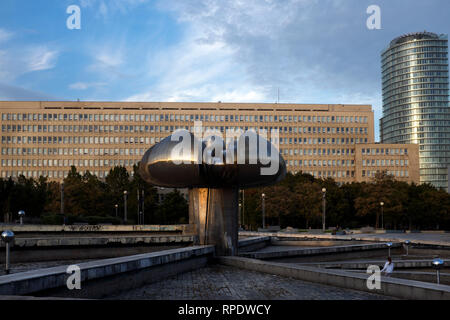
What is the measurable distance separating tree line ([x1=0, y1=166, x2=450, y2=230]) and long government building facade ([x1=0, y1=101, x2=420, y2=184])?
103 feet

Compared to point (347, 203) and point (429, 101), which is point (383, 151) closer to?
point (347, 203)

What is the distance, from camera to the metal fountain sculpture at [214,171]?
52.5 ft

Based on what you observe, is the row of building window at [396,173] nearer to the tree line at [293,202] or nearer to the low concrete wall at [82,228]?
the tree line at [293,202]

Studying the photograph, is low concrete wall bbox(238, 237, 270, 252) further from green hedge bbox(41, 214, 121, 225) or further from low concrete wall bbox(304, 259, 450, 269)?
green hedge bbox(41, 214, 121, 225)

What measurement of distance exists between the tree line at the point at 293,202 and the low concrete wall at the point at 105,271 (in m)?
44.6

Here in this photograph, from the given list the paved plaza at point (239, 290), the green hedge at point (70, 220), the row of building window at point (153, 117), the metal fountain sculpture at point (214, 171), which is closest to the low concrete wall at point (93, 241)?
the metal fountain sculpture at point (214, 171)

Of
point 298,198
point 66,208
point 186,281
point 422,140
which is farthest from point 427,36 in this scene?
point 186,281

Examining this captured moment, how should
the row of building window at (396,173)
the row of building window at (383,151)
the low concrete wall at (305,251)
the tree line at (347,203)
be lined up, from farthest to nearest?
1. the row of building window at (383,151)
2. the row of building window at (396,173)
3. the tree line at (347,203)
4. the low concrete wall at (305,251)

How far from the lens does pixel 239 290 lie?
1054 cm

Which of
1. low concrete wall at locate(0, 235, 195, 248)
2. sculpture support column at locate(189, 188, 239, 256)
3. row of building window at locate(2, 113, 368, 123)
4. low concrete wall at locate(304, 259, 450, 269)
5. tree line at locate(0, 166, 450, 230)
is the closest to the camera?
low concrete wall at locate(0, 235, 195, 248)

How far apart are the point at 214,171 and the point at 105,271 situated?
710 cm

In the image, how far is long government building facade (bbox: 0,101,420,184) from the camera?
10725 centimetres

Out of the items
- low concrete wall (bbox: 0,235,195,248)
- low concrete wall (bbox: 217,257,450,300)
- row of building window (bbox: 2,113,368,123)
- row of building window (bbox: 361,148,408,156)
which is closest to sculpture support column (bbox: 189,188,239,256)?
low concrete wall (bbox: 0,235,195,248)
